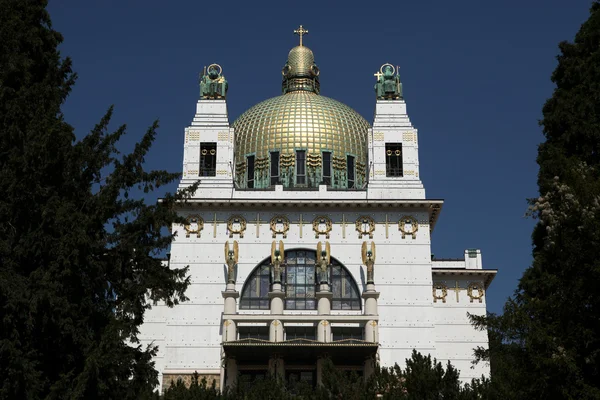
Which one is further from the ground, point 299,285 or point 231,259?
point 231,259

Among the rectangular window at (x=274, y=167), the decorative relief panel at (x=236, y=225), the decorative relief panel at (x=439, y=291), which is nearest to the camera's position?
the decorative relief panel at (x=236, y=225)

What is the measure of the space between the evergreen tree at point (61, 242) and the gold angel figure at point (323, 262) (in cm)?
1937

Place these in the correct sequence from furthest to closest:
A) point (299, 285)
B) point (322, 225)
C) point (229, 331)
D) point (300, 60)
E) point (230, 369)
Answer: point (300, 60) < point (322, 225) < point (299, 285) < point (229, 331) < point (230, 369)

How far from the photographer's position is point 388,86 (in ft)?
161

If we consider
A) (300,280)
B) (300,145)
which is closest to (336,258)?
(300,280)

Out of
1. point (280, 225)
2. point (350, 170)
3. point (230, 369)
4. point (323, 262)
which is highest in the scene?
point (350, 170)

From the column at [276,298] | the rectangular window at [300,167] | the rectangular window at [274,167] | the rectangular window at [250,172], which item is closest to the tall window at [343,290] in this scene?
the column at [276,298]

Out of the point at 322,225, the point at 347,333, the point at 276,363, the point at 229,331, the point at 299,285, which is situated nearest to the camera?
the point at 276,363

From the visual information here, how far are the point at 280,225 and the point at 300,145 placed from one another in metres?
6.48

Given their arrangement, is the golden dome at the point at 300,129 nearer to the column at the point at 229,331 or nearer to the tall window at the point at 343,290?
the tall window at the point at 343,290

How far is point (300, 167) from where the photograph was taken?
49438 millimetres

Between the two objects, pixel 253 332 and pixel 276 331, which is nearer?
pixel 276 331

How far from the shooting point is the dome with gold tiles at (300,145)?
49.2m

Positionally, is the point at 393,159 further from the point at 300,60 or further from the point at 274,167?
the point at 300,60
